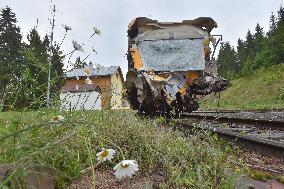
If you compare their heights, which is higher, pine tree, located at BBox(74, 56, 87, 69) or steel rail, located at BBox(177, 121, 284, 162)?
pine tree, located at BBox(74, 56, 87, 69)

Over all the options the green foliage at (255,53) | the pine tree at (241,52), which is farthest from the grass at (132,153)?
the pine tree at (241,52)

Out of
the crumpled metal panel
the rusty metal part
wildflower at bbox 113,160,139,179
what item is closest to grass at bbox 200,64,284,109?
the crumpled metal panel

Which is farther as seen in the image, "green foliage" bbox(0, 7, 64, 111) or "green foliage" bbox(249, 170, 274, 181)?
"green foliage" bbox(0, 7, 64, 111)

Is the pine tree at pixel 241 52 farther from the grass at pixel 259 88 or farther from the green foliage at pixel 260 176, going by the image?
the green foliage at pixel 260 176

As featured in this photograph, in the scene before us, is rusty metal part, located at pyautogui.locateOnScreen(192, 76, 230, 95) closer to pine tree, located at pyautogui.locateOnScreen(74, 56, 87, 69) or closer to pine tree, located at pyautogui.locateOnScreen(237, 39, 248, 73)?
pine tree, located at pyautogui.locateOnScreen(74, 56, 87, 69)

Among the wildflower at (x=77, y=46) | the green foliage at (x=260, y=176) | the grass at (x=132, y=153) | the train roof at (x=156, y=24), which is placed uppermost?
the train roof at (x=156, y=24)

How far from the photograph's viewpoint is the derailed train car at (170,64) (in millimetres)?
10515

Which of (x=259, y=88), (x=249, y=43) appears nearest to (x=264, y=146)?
(x=259, y=88)

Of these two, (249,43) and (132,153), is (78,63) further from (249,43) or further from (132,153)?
(249,43)

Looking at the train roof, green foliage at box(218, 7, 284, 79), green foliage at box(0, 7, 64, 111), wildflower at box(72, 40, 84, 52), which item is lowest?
green foliage at box(0, 7, 64, 111)

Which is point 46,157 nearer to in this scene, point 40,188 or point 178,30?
point 40,188

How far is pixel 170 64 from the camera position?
1190 centimetres

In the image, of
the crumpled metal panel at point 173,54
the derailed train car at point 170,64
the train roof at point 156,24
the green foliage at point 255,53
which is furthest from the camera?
the green foliage at point 255,53

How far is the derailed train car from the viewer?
34.5ft
